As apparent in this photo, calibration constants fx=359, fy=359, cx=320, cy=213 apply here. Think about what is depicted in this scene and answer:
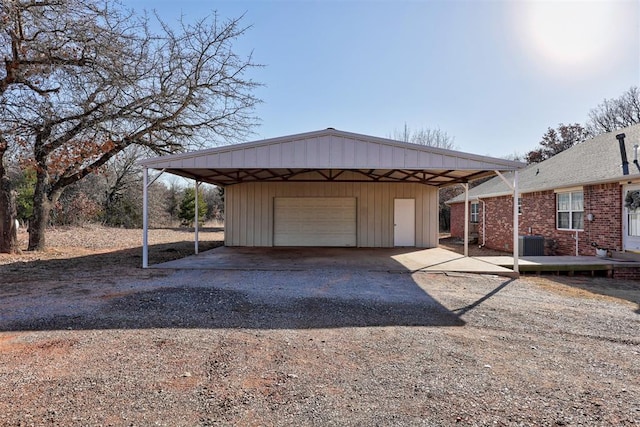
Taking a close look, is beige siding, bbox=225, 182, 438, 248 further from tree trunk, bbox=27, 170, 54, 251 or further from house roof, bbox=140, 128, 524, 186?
house roof, bbox=140, 128, 524, 186

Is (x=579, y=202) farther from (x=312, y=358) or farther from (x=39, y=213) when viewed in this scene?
(x=39, y=213)

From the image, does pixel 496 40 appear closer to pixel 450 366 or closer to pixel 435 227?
pixel 435 227

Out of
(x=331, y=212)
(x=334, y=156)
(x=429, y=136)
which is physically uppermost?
(x=429, y=136)

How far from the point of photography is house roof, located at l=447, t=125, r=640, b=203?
9996 millimetres

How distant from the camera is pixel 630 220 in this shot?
916 cm

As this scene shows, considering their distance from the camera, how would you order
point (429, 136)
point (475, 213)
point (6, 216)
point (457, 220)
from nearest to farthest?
point (6, 216), point (475, 213), point (457, 220), point (429, 136)

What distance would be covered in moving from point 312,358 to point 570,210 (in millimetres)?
11273

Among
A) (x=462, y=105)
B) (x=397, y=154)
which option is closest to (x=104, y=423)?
(x=397, y=154)

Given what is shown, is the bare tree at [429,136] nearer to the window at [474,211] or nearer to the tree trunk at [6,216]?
the window at [474,211]

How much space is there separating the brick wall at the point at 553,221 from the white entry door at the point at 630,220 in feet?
0.42

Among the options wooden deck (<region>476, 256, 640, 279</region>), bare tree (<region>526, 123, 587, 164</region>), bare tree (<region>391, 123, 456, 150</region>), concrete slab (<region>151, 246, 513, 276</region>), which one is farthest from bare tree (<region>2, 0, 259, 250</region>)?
bare tree (<region>526, 123, 587, 164</region>)

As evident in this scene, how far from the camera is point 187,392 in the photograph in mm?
2727

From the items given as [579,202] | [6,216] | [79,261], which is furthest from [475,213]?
[6,216]

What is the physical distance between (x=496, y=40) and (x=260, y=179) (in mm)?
8734
